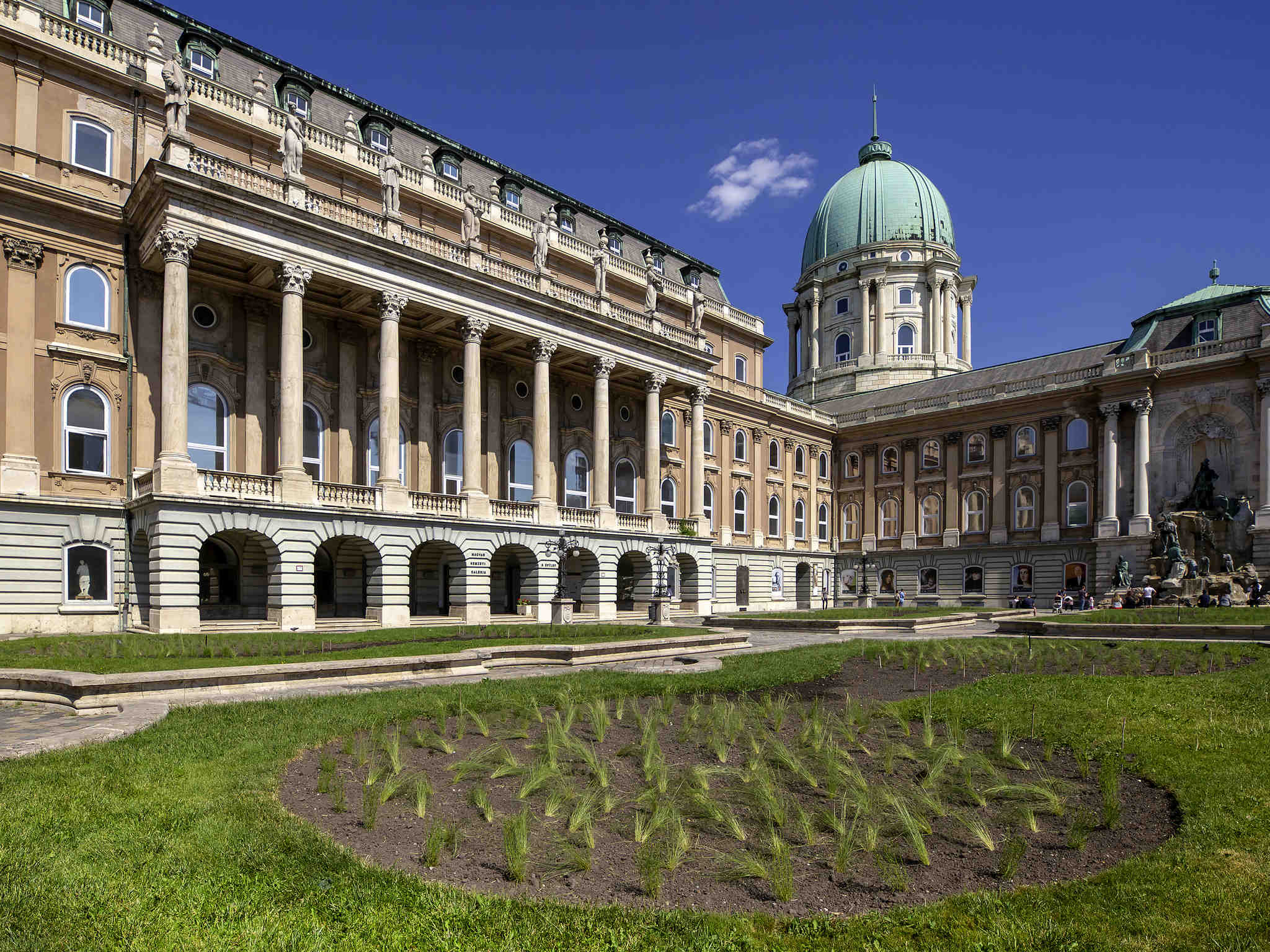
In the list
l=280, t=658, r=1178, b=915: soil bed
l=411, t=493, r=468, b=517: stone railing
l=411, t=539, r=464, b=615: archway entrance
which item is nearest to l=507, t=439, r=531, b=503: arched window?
l=411, t=539, r=464, b=615: archway entrance

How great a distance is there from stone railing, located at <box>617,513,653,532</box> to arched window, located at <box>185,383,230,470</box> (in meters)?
18.7

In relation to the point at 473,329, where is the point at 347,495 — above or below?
below

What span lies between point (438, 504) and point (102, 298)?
14.3 m

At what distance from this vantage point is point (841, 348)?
8406 centimetres

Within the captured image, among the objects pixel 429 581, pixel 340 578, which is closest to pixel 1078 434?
pixel 429 581

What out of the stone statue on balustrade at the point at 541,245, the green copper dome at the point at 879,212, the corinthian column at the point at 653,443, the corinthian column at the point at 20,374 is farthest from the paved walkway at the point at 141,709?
the green copper dome at the point at 879,212

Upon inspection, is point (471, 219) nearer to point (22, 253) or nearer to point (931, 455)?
point (22, 253)

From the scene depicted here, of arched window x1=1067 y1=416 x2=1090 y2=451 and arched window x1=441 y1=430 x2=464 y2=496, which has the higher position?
arched window x1=1067 y1=416 x2=1090 y2=451

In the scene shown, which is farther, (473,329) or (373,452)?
(373,452)

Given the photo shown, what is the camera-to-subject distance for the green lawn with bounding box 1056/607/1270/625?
26.6 m

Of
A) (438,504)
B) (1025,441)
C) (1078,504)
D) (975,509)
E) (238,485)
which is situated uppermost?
(1025,441)

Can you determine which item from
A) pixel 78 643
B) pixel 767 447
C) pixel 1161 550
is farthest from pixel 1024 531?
pixel 78 643

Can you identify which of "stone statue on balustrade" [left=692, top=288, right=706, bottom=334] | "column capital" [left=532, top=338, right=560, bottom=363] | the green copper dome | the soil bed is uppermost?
the green copper dome

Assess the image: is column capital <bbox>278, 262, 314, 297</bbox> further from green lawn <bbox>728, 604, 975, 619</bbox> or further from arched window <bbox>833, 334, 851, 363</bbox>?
arched window <bbox>833, 334, 851, 363</bbox>
